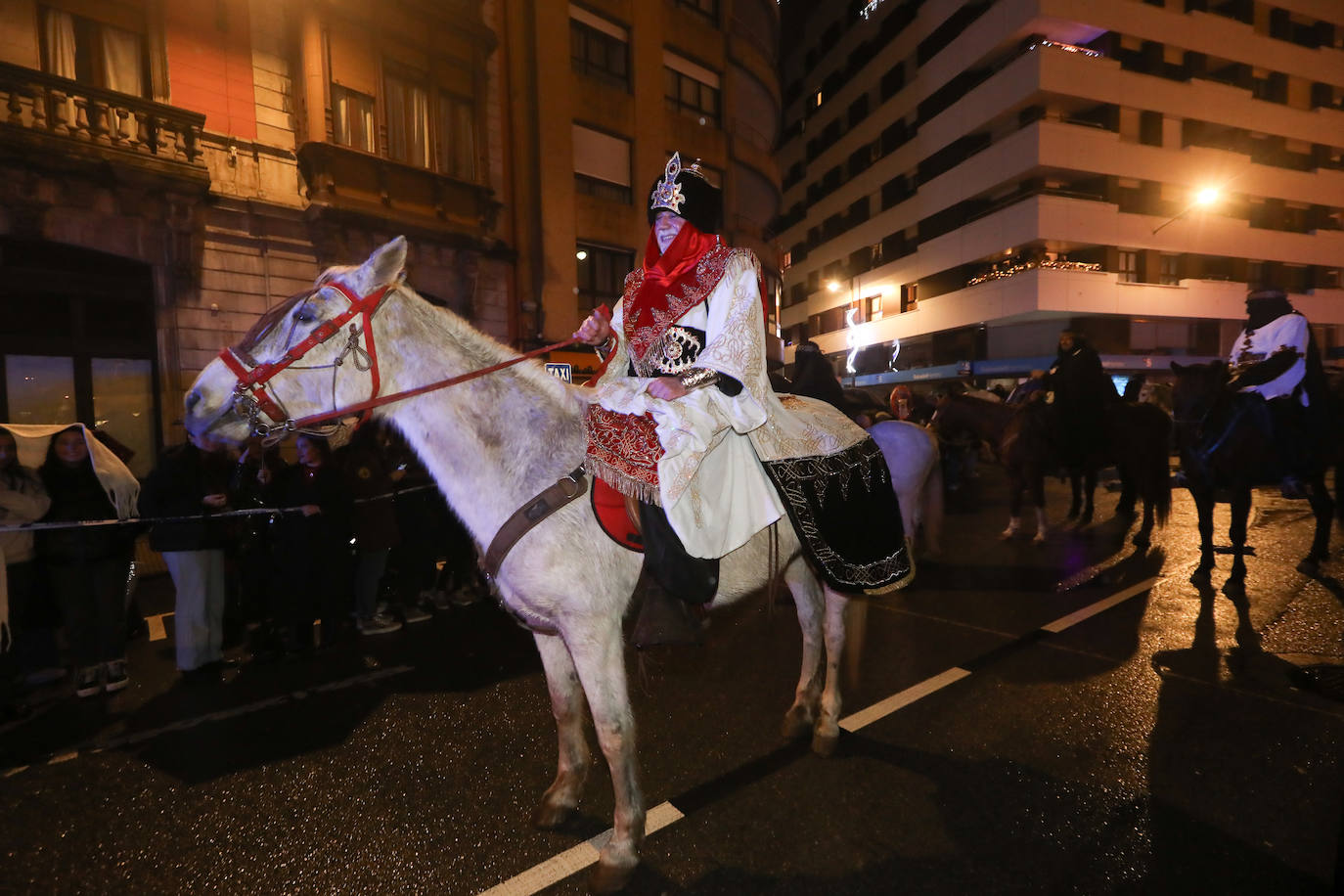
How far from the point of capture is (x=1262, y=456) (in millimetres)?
6605

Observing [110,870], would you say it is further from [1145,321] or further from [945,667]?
[1145,321]

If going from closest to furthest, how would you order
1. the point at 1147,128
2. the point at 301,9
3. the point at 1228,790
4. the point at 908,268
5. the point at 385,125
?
the point at 1228,790
the point at 301,9
the point at 385,125
the point at 1147,128
the point at 908,268

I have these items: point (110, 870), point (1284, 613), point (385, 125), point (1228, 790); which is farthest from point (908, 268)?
point (110, 870)

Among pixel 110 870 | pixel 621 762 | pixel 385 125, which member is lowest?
pixel 110 870

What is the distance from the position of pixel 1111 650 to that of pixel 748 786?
11.0 feet

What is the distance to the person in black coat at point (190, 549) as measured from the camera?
498 cm

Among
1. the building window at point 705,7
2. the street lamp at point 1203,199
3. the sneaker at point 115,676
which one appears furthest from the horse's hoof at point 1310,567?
the street lamp at point 1203,199

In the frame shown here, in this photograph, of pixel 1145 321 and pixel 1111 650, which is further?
pixel 1145 321

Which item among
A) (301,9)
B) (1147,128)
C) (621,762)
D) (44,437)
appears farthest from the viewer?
(1147,128)

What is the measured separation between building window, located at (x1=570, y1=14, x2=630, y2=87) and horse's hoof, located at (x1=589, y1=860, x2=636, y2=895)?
18.5 meters

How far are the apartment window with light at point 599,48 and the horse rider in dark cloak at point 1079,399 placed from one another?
14.4 m

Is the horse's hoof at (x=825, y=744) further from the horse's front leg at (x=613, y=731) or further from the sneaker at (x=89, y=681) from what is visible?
the sneaker at (x=89, y=681)

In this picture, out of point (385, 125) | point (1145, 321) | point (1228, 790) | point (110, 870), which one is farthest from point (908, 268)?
point (110, 870)

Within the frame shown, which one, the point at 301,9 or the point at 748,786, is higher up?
the point at 301,9
